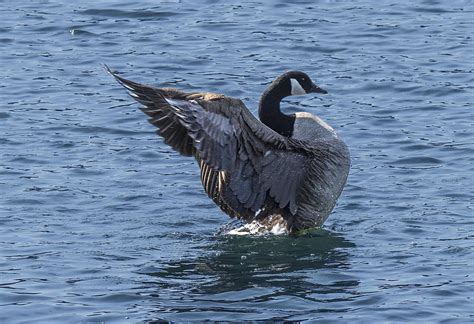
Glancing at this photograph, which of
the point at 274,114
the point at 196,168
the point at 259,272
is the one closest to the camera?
the point at 259,272

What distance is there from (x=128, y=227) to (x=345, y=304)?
3089 millimetres

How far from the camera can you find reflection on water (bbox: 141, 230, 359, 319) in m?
11.4

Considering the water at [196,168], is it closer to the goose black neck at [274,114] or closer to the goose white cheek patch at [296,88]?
the goose black neck at [274,114]

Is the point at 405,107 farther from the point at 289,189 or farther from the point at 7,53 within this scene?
the point at 7,53

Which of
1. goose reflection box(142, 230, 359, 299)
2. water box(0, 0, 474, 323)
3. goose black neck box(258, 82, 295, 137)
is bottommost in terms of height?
goose reflection box(142, 230, 359, 299)

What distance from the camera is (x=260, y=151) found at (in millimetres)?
12602

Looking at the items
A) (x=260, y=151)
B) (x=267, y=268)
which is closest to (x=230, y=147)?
(x=260, y=151)

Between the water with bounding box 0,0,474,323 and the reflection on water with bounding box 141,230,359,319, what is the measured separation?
0.09 ft

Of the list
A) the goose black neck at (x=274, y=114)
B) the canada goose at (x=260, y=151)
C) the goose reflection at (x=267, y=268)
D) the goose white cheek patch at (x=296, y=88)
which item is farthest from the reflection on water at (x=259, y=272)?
the goose white cheek patch at (x=296, y=88)

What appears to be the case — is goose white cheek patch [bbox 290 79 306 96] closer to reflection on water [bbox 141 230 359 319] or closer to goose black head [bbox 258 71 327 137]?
goose black head [bbox 258 71 327 137]

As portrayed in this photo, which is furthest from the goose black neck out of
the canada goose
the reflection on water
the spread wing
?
the reflection on water

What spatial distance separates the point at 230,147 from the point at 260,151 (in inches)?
20.3

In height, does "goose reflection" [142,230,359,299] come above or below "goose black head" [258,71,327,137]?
below

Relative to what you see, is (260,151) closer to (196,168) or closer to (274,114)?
(274,114)
